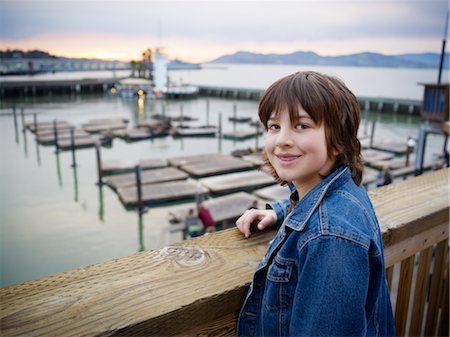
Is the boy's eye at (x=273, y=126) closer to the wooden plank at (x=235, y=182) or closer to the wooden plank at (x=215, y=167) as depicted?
the wooden plank at (x=235, y=182)

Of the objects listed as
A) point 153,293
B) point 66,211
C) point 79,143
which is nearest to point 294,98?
point 153,293

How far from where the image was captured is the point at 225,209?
538 inches

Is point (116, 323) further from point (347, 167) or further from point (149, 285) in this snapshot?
point (347, 167)

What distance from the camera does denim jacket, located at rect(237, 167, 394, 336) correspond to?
0.94 m

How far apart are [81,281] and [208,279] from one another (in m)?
0.33

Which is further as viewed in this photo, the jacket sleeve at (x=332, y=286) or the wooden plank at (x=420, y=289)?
the wooden plank at (x=420, y=289)

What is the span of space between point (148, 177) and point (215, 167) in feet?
11.9

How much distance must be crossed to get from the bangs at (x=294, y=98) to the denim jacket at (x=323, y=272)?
191mm

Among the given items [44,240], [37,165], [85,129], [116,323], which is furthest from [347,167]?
[85,129]

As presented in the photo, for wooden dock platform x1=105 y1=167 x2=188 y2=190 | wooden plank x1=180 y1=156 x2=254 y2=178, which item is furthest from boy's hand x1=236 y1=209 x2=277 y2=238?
wooden plank x1=180 y1=156 x2=254 y2=178

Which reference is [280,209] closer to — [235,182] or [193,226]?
[193,226]

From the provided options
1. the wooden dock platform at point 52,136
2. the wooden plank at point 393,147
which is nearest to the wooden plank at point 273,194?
the wooden plank at point 393,147

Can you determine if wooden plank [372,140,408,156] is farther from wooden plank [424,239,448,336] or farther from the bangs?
the bangs

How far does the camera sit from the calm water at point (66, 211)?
40.8 feet
